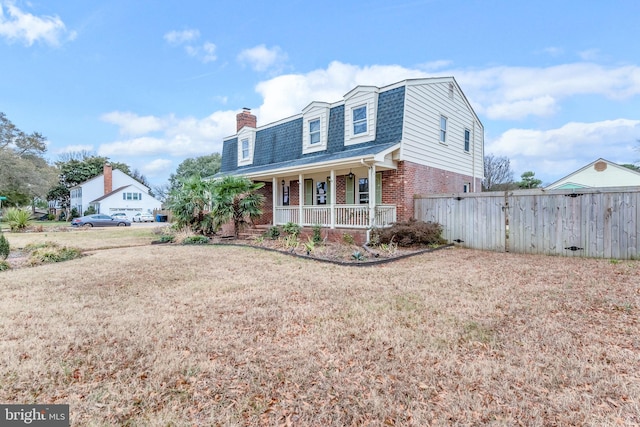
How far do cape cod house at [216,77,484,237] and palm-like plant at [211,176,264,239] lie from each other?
1.05 meters

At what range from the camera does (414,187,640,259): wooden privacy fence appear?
328 inches

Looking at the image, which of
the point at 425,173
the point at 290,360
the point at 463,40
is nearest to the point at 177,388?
the point at 290,360

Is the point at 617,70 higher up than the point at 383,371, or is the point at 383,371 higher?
the point at 617,70

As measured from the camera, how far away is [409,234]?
1027cm

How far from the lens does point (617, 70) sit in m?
15.2

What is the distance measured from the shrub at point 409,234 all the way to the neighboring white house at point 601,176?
77.5ft

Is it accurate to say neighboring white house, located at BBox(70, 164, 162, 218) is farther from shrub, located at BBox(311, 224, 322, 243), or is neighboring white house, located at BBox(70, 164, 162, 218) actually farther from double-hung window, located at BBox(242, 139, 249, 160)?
shrub, located at BBox(311, 224, 322, 243)

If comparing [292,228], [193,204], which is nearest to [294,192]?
[292,228]

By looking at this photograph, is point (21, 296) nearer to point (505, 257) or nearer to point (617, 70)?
point (505, 257)

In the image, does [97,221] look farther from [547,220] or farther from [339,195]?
[547,220]

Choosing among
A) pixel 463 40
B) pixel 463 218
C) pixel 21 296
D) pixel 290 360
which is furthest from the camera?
pixel 463 40

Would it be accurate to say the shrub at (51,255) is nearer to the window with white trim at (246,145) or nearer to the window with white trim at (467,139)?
the window with white trim at (246,145)

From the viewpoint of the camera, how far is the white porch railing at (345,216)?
38.3 feet

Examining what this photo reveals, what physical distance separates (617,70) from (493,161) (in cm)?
2969
